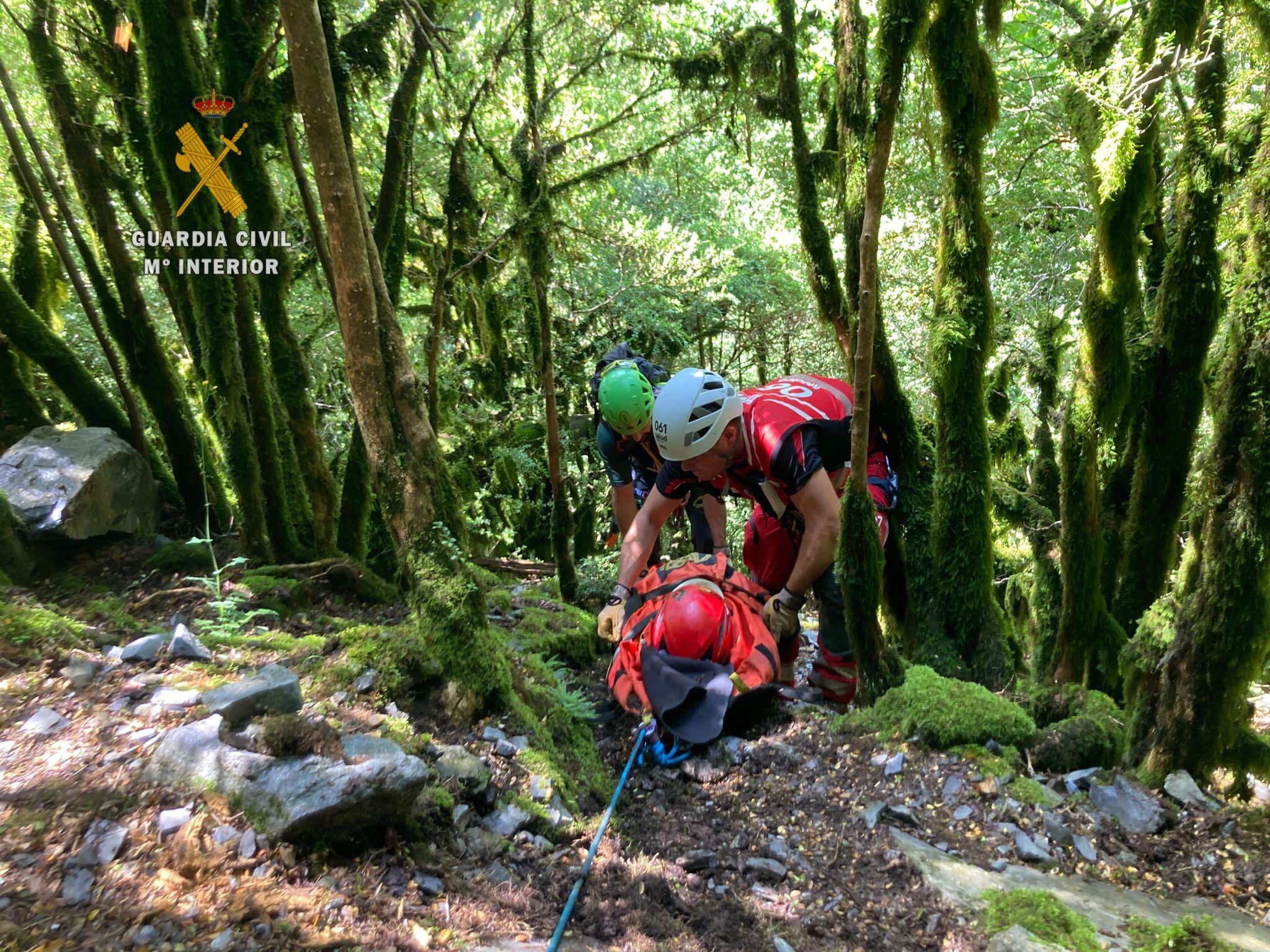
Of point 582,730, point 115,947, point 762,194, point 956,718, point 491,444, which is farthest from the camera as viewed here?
point 762,194

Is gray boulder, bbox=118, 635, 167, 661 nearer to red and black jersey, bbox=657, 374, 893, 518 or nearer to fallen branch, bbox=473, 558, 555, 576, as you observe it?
red and black jersey, bbox=657, 374, 893, 518

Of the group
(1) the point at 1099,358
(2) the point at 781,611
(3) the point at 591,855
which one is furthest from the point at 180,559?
(1) the point at 1099,358

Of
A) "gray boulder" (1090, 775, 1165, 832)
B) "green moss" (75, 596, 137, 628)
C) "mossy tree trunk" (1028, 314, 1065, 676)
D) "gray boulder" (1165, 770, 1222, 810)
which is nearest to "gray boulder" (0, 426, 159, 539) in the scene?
"green moss" (75, 596, 137, 628)

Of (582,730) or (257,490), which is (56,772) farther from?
(257,490)

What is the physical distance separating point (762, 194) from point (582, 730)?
12285mm

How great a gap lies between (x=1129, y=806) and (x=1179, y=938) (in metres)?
1.15

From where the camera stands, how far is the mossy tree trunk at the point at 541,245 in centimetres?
781

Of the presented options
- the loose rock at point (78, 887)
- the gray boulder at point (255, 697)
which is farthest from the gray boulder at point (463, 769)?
the loose rock at point (78, 887)

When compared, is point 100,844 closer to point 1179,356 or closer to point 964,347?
point 964,347

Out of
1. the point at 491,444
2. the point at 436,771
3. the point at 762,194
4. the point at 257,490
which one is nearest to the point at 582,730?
the point at 436,771

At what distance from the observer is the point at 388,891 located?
238cm

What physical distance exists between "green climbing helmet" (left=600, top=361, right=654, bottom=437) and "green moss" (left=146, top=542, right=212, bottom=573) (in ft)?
10.9

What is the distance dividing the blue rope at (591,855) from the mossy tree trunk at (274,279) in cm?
340

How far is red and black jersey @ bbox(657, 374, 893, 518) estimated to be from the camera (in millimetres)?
4793
